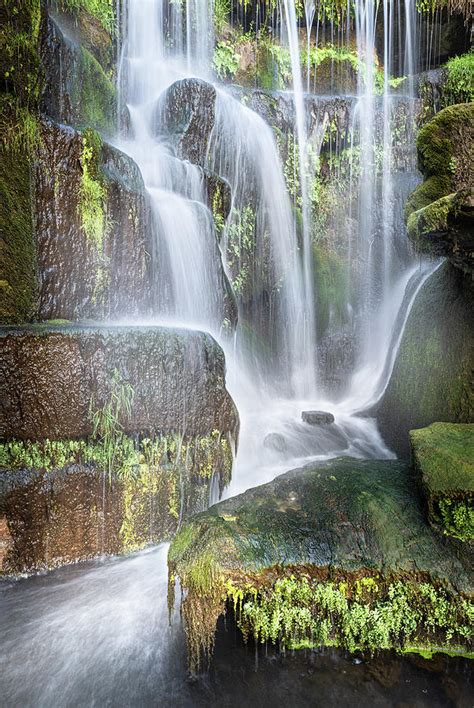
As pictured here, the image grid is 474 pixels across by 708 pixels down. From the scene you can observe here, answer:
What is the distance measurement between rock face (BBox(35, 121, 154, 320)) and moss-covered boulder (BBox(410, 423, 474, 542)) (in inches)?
157

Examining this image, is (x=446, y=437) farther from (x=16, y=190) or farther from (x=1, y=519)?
(x=16, y=190)

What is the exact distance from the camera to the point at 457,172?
17.5 ft

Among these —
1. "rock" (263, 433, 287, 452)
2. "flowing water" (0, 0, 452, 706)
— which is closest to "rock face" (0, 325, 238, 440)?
"flowing water" (0, 0, 452, 706)

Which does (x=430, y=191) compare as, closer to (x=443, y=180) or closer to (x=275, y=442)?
(x=443, y=180)

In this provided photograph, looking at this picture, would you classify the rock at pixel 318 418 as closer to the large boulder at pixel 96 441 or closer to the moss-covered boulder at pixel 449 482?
the large boulder at pixel 96 441

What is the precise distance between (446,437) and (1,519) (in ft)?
13.0

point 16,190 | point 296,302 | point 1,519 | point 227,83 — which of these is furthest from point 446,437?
point 227,83

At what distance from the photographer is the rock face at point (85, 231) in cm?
525

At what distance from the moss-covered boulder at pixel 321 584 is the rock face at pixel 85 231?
3.24 meters

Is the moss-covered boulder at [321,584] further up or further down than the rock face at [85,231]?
further down

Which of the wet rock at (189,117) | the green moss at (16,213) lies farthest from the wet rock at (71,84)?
the green moss at (16,213)

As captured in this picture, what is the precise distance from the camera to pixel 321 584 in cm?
319

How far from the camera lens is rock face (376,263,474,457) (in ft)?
16.4

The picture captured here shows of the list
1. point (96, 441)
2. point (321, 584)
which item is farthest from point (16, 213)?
point (321, 584)
